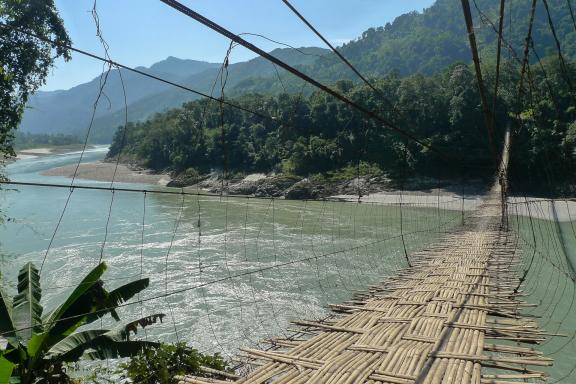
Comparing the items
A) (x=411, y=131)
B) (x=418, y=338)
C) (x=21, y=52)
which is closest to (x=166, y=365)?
(x=418, y=338)

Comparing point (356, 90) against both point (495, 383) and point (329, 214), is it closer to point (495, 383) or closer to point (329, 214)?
point (329, 214)

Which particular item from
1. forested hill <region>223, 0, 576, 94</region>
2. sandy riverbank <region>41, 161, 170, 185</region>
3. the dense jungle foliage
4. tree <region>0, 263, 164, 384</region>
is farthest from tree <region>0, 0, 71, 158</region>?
forested hill <region>223, 0, 576, 94</region>

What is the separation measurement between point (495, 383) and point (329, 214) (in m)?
20.9

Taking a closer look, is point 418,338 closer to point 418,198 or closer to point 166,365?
point 166,365

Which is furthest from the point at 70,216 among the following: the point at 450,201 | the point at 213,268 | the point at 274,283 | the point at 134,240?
the point at 450,201

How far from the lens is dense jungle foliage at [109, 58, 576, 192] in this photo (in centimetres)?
2711

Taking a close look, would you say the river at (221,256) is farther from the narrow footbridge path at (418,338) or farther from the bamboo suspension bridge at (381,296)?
the narrow footbridge path at (418,338)

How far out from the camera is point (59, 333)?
4.21 metres

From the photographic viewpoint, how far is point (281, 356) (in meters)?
2.99

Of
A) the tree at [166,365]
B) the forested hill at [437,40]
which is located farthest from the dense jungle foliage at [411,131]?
the forested hill at [437,40]

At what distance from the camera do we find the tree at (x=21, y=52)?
30.3 feet

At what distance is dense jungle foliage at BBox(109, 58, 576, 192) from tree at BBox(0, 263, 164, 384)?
19592mm

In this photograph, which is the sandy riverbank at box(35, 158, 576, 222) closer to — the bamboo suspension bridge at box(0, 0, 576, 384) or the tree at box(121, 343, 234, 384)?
the bamboo suspension bridge at box(0, 0, 576, 384)

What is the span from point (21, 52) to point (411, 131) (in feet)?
85.3
